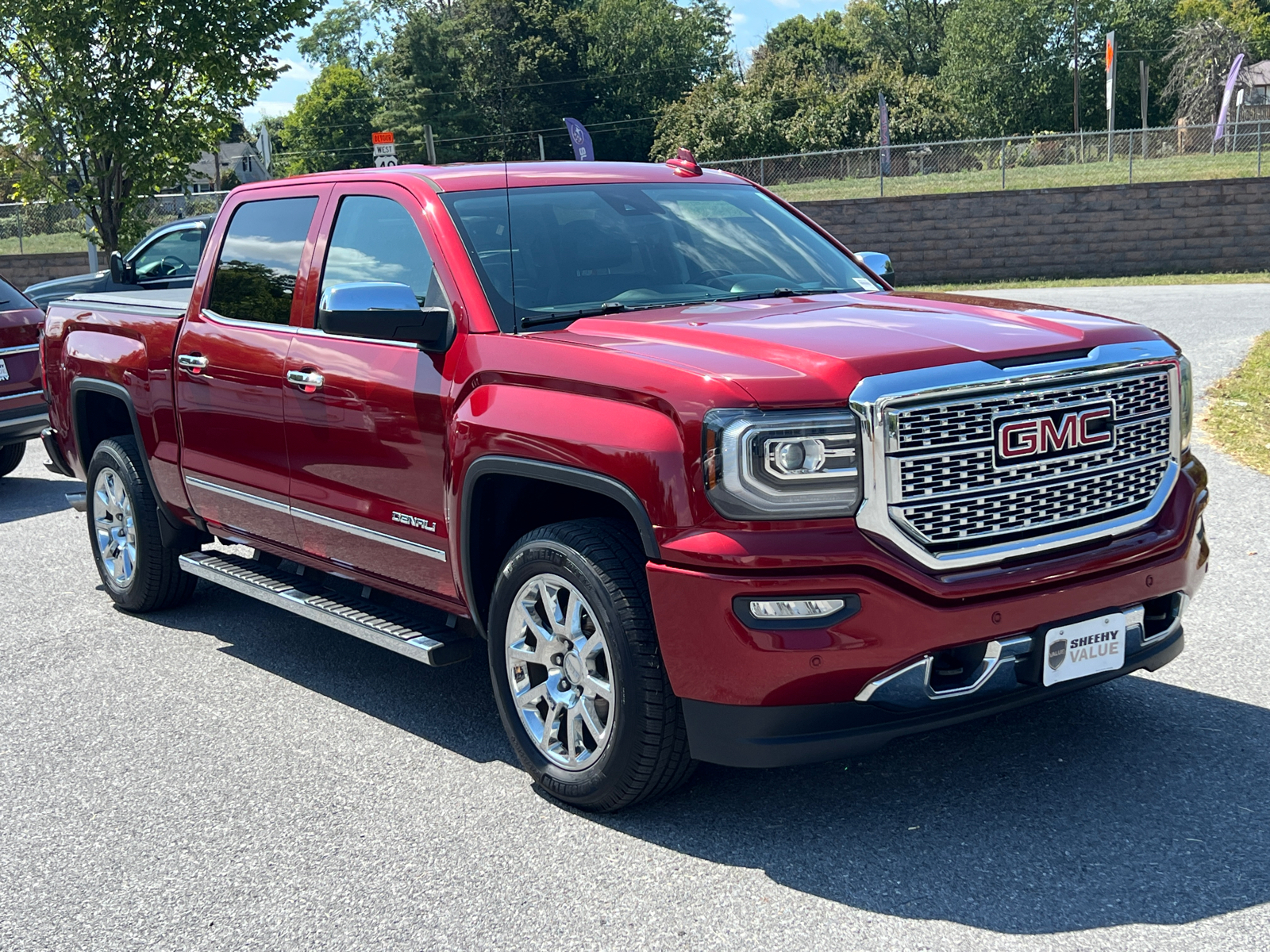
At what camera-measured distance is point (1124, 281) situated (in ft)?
82.7

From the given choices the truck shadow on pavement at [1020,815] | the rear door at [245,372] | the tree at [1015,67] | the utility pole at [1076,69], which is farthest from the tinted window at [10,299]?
the tree at [1015,67]

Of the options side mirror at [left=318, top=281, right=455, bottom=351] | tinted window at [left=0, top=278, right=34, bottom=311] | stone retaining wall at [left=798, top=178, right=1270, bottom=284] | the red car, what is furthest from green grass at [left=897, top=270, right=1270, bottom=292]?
side mirror at [left=318, top=281, right=455, bottom=351]

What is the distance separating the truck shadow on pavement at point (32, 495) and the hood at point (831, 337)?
6.72 metres

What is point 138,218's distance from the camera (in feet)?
70.6

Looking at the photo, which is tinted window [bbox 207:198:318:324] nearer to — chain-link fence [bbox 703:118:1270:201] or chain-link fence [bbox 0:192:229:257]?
chain-link fence [bbox 703:118:1270:201]

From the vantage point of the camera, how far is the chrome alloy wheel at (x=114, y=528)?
6.92 meters

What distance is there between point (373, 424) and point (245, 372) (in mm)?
993

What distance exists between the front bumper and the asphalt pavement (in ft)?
1.12

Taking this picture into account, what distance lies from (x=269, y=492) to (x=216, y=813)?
1.60 meters

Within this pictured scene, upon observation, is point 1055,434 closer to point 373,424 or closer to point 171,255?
point 373,424

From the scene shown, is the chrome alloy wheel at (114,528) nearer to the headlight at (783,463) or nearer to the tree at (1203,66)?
the headlight at (783,463)

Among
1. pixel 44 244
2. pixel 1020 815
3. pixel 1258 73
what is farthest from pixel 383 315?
pixel 1258 73

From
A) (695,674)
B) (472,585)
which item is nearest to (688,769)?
(695,674)

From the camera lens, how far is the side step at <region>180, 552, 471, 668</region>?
479 centimetres
